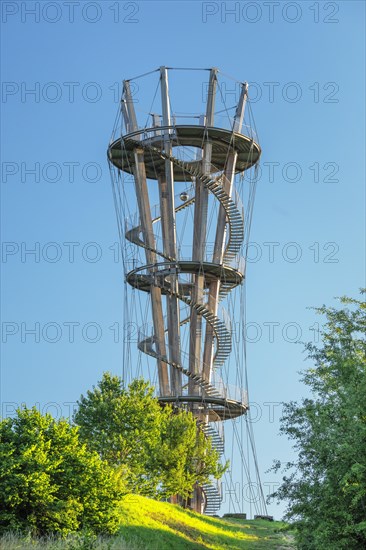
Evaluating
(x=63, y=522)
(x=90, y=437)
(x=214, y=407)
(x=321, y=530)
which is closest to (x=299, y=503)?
(x=321, y=530)

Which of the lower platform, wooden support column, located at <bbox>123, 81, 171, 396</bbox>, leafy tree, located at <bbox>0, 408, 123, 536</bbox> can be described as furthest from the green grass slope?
wooden support column, located at <bbox>123, 81, 171, 396</bbox>

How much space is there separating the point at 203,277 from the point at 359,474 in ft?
112

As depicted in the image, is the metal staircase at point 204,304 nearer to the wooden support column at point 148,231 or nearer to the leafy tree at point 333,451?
the wooden support column at point 148,231

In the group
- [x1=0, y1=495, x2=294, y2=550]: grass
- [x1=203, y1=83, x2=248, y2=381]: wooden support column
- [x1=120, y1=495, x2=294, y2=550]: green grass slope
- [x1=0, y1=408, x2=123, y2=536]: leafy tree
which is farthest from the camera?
[x1=203, y1=83, x2=248, y2=381]: wooden support column

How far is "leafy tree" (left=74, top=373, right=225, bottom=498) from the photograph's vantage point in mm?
51031

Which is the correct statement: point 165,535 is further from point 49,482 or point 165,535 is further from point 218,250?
point 218,250

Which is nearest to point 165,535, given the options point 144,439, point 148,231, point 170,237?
point 144,439

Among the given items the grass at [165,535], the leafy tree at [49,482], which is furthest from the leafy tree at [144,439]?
the leafy tree at [49,482]

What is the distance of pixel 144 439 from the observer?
5159 centimetres

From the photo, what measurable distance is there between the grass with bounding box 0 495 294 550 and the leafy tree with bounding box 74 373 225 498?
3.87 meters

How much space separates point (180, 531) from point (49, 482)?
11.6m

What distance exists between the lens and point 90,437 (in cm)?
5169

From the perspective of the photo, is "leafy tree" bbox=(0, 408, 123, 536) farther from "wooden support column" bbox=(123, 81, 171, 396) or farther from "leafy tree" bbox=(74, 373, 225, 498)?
"wooden support column" bbox=(123, 81, 171, 396)

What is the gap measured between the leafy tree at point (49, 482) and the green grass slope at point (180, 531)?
2.65 m
